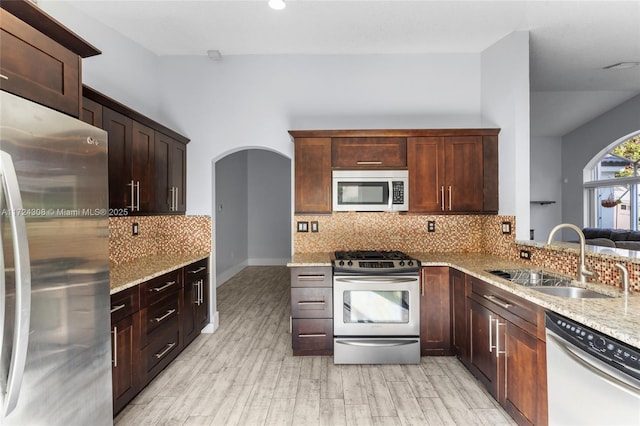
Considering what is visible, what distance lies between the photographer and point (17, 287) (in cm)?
114

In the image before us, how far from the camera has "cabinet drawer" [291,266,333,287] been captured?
9.80 ft

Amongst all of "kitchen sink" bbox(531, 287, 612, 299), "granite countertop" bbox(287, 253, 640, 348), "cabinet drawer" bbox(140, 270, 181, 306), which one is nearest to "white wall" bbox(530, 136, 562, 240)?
"granite countertop" bbox(287, 253, 640, 348)

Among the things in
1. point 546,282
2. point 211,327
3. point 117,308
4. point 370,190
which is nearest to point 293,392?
point 117,308

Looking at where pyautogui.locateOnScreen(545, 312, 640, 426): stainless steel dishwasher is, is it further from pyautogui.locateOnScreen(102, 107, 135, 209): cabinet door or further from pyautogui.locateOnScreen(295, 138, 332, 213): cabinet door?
pyautogui.locateOnScreen(102, 107, 135, 209): cabinet door

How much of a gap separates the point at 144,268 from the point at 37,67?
5.66 ft

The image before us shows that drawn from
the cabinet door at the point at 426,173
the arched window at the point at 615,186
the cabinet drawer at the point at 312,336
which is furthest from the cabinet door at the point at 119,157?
the arched window at the point at 615,186

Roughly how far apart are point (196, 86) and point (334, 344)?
3.21m

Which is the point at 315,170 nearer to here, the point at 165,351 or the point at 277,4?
the point at 277,4

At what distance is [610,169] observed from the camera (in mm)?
7117

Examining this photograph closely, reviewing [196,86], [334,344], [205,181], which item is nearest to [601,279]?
[334,344]

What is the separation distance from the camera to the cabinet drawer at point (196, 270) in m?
3.10

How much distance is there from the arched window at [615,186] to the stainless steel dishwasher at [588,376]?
23.3 feet

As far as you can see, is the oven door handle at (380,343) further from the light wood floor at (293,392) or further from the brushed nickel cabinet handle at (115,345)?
the brushed nickel cabinet handle at (115,345)

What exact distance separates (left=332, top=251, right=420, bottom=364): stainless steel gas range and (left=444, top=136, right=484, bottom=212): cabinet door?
900 millimetres
